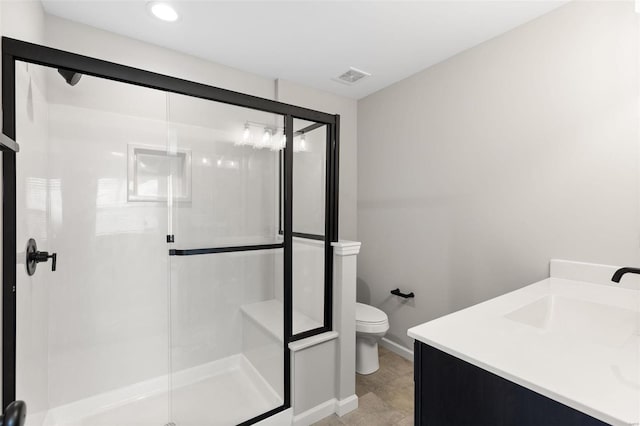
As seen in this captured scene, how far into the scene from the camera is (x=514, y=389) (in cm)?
76

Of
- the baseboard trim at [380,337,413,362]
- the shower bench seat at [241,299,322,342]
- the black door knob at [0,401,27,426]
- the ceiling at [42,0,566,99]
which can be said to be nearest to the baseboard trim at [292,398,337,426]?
the shower bench seat at [241,299,322,342]

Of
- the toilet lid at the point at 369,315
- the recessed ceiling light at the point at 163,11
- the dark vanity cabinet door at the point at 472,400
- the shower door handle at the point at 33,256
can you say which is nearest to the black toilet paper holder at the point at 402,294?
the toilet lid at the point at 369,315

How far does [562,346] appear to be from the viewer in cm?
88

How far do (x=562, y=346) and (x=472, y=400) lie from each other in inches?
12.5

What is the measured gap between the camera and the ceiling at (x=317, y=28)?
175cm

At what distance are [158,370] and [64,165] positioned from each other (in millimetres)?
1528

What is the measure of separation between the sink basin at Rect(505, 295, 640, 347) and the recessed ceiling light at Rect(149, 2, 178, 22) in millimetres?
2386

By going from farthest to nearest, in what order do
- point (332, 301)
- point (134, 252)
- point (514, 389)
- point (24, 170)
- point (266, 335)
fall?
point (134, 252), point (332, 301), point (266, 335), point (24, 170), point (514, 389)

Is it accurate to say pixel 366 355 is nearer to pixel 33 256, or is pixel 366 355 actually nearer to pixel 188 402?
pixel 188 402

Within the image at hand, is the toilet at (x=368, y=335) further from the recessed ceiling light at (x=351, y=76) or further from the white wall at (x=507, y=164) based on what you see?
the recessed ceiling light at (x=351, y=76)

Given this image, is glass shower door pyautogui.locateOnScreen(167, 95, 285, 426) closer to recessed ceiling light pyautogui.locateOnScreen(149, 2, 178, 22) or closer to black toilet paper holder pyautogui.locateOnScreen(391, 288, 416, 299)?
Answer: recessed ceiling light pyautogui.locateOnScreen(149, 2, 178, 22)

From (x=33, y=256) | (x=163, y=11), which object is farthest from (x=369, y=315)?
(x=163, y=11)

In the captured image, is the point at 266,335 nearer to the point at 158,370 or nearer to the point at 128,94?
the point at 158,370

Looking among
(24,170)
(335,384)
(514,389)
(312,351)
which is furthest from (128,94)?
(514,389)
